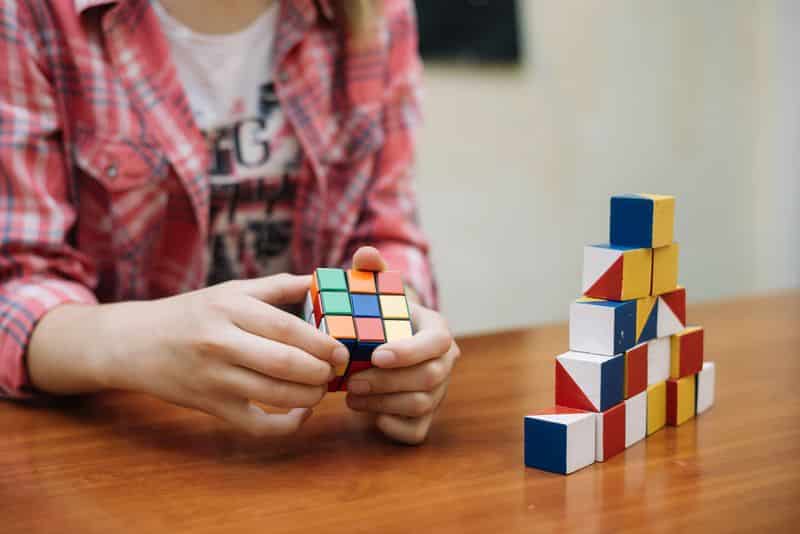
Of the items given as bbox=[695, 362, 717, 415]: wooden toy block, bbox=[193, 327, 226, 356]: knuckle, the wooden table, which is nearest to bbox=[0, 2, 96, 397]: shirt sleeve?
the wooden table

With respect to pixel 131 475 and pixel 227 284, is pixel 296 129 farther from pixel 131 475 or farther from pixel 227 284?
pixel 131 475

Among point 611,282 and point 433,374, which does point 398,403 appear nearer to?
point 433,374

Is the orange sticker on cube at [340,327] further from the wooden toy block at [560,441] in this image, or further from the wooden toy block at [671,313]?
the wooden toy block at [671,313]

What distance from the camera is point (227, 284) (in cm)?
65

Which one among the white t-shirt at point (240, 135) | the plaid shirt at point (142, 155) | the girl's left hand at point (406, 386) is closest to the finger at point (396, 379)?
the girl's left hand at point (406, 386)

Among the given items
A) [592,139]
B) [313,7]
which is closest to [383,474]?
[313,7]

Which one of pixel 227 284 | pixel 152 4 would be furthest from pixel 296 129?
pixel 227 284

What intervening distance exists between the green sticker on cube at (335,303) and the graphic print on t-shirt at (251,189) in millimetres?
423

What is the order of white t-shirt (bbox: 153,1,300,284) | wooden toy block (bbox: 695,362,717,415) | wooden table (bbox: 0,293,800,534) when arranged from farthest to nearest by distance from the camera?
white t-shirt (bbox: 153,1,300,284) → wooden toy block (bbox: 695,362,717,415) → wooden table (bbox: 0,293,800,534)

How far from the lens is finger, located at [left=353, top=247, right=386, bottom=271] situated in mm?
661

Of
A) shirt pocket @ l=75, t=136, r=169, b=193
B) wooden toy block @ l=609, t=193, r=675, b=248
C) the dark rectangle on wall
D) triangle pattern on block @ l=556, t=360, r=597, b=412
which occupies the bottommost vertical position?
triangle pattern on block @ l=556, t=360, r=597, b=412

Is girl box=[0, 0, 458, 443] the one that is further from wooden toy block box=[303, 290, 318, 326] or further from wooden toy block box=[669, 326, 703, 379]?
wooden toy block box=[669, 326, 703, 379]

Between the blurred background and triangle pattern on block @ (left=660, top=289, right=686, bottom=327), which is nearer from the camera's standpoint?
triangle pattern on block @ (left=660, top=289, right=686, bottom=327)

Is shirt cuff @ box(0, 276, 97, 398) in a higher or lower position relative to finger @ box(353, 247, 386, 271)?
lower
